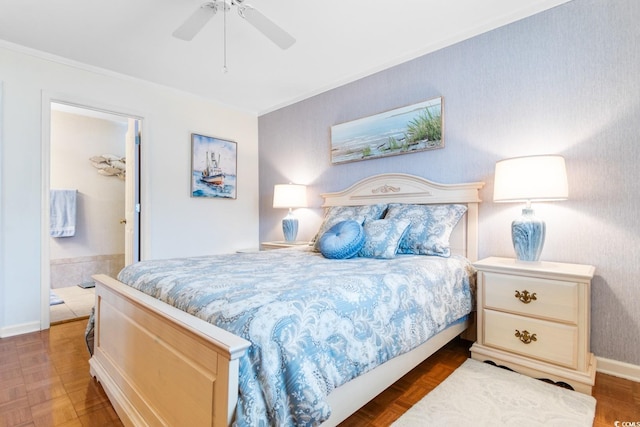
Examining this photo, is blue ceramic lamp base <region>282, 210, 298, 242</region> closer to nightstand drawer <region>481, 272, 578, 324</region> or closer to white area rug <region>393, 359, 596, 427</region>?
nightstand drawer <region>481, 272, 578, 324</region>

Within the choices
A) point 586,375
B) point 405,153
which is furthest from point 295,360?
point 405,153

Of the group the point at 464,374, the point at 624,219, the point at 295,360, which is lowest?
the point at 464,374

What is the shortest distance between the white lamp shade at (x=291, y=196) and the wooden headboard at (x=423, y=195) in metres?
0.46

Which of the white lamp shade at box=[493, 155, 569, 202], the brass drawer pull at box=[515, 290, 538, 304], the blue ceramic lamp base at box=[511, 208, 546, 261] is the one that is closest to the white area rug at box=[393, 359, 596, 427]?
the brass drawer pull at box=[515, 290, 538, 304]

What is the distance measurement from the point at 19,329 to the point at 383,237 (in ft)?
10.3

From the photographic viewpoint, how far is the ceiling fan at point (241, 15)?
74.5 inches

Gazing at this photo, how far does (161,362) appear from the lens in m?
1.20

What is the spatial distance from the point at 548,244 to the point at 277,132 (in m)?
3.22

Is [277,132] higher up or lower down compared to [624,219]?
higher up

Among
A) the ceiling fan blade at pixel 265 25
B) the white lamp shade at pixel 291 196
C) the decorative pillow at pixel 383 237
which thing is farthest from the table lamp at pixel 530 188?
the white lamp shade at pixel 291 196

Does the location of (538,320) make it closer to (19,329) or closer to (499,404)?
(499,404)

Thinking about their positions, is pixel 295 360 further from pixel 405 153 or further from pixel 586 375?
pixel 405 153

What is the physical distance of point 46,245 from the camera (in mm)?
2814

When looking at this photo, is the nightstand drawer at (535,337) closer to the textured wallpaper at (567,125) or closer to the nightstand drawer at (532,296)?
the nightstand drawer at (532,296)
